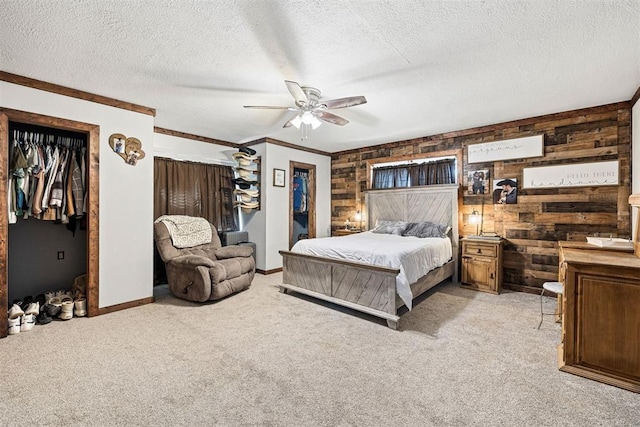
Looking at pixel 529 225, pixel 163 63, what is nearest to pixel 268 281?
pixel 163 63

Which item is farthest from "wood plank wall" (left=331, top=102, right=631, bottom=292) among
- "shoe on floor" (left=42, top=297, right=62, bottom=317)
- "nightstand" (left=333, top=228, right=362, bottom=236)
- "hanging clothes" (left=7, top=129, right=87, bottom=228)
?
"shoe on floor" (left=42, top=297, right=62, bottom=317)

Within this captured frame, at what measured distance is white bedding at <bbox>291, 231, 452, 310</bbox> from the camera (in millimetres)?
3227

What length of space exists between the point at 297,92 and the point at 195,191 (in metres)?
3.36

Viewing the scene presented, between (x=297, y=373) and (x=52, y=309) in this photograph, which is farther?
(x=52, y=309)

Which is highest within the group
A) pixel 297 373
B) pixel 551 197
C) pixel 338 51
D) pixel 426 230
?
pixel 338 51

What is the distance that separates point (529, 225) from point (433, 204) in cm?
143

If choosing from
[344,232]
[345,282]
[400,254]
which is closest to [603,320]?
[400,254]

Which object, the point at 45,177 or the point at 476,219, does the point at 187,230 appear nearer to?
the point at 45,177

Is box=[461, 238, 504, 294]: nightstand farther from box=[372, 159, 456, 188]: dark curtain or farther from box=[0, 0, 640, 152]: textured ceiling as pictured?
box=[0, 0, 640, 152]: textured ceiling

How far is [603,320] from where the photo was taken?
2.17 metres

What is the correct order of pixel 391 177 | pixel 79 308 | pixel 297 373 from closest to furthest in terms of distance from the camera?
pixel 297 373
pixel 79 308
pixel 391 177

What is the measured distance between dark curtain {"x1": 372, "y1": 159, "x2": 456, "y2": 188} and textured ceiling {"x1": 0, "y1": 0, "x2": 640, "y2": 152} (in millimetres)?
1522

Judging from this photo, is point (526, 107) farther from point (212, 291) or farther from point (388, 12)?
point (212, 291)

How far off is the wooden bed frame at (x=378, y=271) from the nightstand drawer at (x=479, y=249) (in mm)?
365
